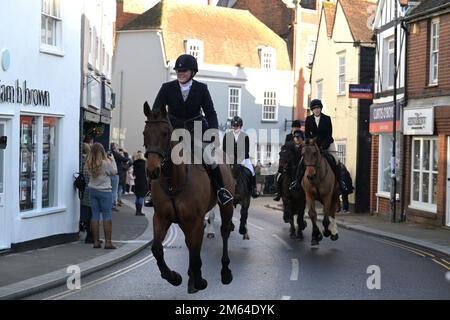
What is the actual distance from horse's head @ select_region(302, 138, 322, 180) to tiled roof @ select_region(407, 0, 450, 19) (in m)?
8.71

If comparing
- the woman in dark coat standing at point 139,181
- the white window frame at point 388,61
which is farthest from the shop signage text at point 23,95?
the white window frame at point 388,61

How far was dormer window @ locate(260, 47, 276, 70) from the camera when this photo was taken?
161 ft

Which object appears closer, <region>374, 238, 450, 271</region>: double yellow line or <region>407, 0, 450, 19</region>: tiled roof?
<region>374, 238, 450, 271</region>: double yellow line

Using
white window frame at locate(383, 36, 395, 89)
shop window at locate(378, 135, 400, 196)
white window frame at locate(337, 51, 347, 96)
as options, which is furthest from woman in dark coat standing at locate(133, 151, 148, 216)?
white window frame at locate(337, 51, 347, 96)

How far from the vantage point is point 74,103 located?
15.6 m

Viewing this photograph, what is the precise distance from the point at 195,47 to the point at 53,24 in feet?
104

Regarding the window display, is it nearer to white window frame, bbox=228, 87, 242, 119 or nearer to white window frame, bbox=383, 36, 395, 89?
white window frame, bbox=383, 36, 395, 89

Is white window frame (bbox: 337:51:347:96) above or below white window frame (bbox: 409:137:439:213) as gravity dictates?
above

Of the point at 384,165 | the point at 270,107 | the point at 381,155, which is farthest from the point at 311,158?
the point at 270,107

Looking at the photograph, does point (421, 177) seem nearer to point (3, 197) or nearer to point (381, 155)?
point (381, 155)

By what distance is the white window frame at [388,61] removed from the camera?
24.9m
